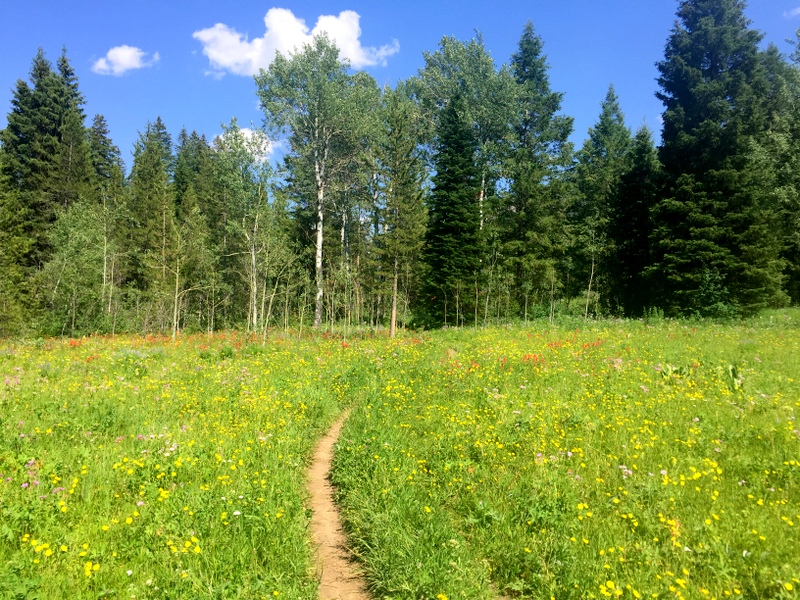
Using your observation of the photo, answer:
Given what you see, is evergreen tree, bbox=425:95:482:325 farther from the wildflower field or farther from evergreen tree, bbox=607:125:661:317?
the wildflower field

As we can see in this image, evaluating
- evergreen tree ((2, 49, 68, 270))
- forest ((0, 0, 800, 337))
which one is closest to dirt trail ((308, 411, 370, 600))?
forest ((0, 0, 800, 337))

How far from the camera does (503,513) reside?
16.0ft

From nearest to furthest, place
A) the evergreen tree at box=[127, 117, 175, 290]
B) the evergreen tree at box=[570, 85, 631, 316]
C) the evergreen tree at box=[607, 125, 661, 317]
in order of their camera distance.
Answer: the evergreen tree at box=[607, 125, 661, 317]
the evergreen tree at box=[570, 85, 631, 316]
the evergreen tree at box=[127, 117, 175, 290]

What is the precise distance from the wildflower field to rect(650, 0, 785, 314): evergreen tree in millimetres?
14004

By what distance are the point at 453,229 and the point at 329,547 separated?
76.7 feet

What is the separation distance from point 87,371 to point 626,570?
12.4 metres

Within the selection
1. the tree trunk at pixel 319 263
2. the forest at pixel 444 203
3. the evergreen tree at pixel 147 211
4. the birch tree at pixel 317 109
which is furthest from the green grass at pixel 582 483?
the evergreen tree at pixel 147 211

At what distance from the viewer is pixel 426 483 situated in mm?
5762

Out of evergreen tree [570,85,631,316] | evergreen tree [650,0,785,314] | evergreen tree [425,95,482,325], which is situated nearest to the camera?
evergreen tree [650,0,785,314]

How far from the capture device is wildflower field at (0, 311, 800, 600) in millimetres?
3850

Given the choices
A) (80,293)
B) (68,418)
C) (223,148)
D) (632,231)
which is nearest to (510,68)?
(632,231)

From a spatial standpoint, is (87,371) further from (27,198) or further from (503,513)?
(27,198)

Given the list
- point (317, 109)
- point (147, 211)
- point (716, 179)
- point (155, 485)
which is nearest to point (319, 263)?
point (317, 109)

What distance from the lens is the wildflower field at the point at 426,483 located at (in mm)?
3850
